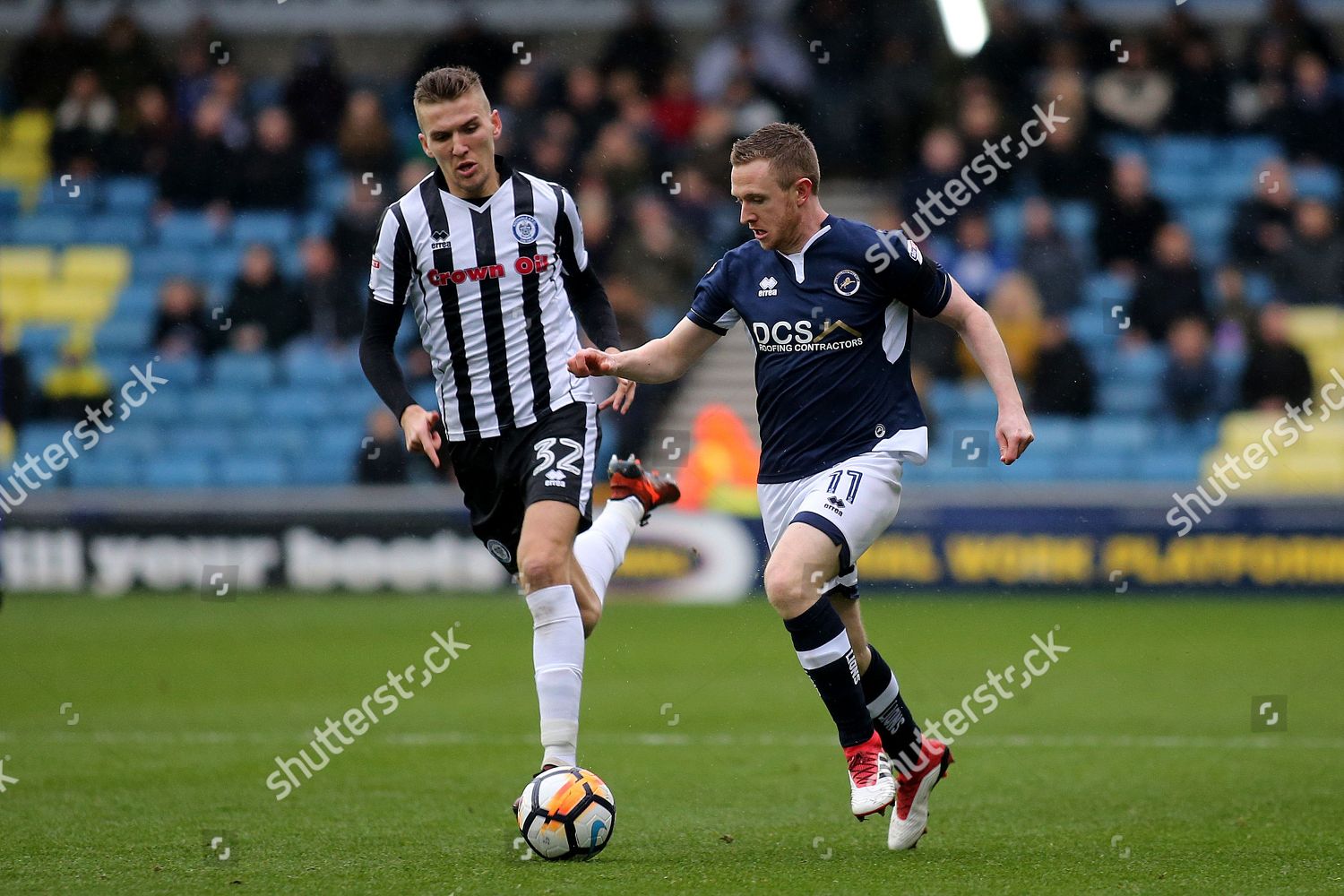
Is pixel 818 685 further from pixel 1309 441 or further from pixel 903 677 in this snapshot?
pixel 1309 441

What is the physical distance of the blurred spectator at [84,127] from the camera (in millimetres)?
17125

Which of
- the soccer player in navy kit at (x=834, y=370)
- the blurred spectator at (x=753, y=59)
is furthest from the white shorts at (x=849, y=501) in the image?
the blurred spectator at (x=753, y=59)

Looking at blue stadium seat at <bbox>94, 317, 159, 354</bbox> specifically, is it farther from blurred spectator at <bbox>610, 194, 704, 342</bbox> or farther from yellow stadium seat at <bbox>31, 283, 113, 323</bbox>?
blurred spectator at <bbox>610, 194, 704, 342</bbox>

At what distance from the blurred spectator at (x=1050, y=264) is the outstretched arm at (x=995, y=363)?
9.26m

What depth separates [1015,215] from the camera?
15797 millimetres

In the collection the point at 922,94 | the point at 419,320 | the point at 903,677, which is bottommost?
the point at 903,677

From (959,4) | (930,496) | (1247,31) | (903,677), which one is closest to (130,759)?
(903,677)

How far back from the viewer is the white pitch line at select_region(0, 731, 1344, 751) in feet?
24.8

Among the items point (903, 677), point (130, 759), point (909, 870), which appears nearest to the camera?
point (909, 870)

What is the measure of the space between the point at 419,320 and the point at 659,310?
8.26m

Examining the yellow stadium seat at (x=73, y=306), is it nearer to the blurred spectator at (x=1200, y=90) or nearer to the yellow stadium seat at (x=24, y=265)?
the yellow stadium seat at (x=24, y=265)

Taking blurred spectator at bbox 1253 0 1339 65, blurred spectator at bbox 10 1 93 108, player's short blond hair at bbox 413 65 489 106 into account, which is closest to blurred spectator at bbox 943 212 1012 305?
blurred spectator at bbox 1253 0 1339 65

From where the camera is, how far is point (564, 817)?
5.06m

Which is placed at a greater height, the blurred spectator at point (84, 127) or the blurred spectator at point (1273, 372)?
the blurred spectator at point (84, 127)
